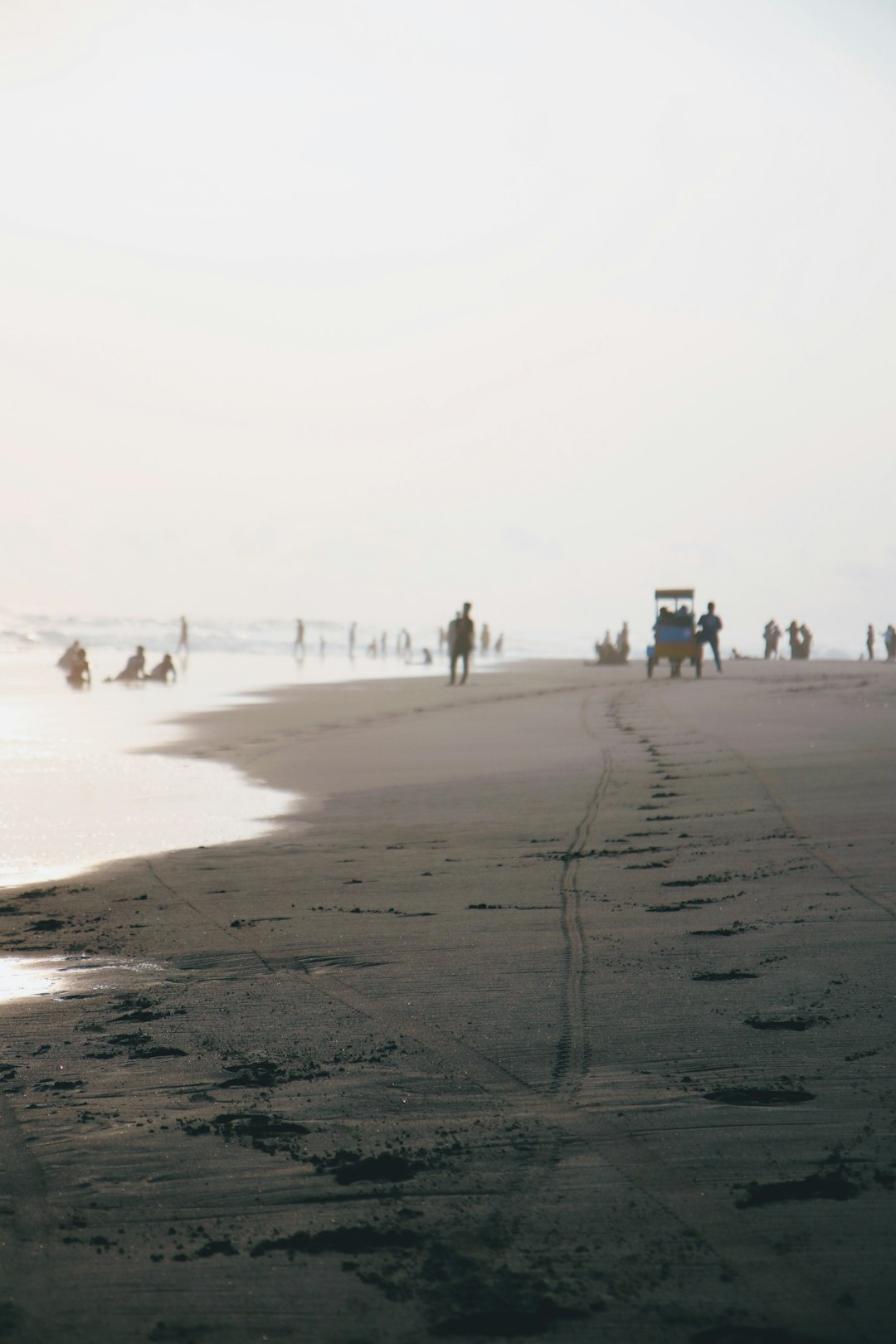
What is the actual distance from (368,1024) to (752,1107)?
1.30m

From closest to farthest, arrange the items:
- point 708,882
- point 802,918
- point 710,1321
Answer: point 710,1321 < point 802,918 < point 708,882

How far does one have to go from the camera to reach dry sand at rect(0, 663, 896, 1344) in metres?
2.26

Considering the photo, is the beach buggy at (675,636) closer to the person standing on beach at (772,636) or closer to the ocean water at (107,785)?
the ocean water at (107,785)

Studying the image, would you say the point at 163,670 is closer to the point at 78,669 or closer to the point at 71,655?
the point at 71,655

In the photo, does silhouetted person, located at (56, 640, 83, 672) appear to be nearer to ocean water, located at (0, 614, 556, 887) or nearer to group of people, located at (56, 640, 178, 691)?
group of people, located at (56, 640, 178, 691)

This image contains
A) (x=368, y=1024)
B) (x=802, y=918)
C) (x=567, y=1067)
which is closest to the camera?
(x=567, y=1067)

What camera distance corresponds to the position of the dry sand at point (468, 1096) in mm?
2264

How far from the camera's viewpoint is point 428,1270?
2330 millimetres

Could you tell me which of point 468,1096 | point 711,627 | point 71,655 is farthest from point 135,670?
point 468,1096

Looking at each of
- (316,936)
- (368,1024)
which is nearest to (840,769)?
(316,936)

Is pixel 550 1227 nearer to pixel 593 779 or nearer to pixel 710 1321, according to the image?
pixel 710 1321

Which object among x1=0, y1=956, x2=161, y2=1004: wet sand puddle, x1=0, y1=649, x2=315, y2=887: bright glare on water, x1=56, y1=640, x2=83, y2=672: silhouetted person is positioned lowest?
x1=0, y1=649, x2=315, y2=887: bright glare on water

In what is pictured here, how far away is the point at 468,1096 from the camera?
3.21m

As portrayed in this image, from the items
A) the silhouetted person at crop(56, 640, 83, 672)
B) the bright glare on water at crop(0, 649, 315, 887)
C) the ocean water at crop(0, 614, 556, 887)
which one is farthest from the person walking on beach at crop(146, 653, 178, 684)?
the bright glare on water at crop(0, 649, 315, 887)
